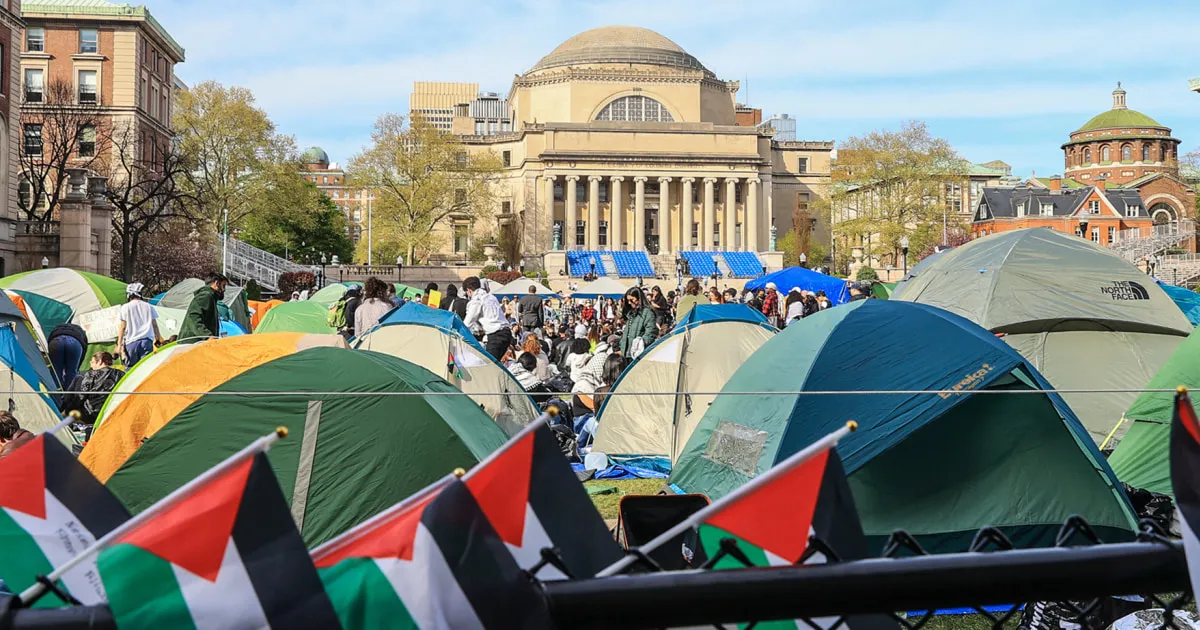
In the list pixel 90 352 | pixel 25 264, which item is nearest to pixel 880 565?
pixel 90 352

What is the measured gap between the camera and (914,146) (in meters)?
73.6

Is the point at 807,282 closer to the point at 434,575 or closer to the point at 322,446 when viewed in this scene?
the point at 322,446

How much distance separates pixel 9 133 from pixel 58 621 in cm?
4331

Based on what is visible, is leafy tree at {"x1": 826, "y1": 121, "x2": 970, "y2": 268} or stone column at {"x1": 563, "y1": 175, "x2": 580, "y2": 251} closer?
leafy tree at {"x1": 826, "y1": 121, "x2": 970, "y2": 268}

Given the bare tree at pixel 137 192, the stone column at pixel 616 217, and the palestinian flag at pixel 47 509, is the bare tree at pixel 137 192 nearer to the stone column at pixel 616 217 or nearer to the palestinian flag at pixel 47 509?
the stone column at pixel 616 217

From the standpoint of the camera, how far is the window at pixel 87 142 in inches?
2142

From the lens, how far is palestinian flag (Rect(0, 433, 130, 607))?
2.28 m

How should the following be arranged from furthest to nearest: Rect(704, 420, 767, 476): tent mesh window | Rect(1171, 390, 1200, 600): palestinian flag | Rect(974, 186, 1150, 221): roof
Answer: Rect(974, 186, 1150, 221): roof → Rect(704, 420, 767, 476): tent mesh window → Rect(1171, 390, 1200, 600): palestinian flag

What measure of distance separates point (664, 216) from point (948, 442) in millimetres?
84633

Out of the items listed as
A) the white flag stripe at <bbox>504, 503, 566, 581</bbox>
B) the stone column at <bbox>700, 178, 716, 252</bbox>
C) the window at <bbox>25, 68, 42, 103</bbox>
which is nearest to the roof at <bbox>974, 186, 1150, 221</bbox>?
the stone column at <bbox>700, 178, 716, 252</bbox>

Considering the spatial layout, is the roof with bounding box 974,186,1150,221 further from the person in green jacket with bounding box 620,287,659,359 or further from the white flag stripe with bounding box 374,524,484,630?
the white flag stripe with bounding box 374,524,484,630

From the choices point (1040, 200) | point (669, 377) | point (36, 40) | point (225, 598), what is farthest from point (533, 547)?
point (1040, 200)

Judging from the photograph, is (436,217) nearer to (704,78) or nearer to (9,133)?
(704,78)

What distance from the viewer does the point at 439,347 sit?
12992mm
